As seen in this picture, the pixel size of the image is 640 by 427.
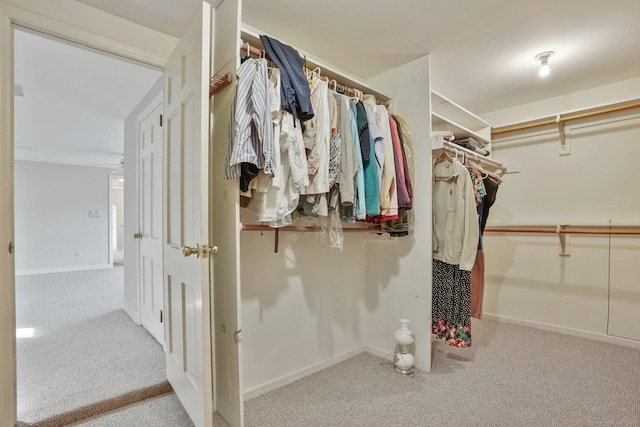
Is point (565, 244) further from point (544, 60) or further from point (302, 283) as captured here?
point (302, 283)

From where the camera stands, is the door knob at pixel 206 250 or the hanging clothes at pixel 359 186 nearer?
the door knob at pixel 206 250

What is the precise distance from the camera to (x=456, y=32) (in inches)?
75.7

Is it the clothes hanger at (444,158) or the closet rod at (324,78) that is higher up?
the closet rod at (324,78)

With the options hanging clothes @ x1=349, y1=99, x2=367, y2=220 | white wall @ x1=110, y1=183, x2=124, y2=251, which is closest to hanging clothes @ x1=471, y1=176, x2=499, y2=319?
hanging clothes @ x1=349, y1=99, x2=367, y2=220

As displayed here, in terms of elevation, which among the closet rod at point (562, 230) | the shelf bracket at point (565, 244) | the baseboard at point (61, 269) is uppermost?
the closet rod at point (562, 230)

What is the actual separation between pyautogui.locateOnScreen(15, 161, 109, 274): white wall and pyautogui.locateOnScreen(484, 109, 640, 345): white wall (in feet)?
23.0

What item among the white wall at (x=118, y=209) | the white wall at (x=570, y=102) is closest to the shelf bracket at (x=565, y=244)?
the white wall at (x=570, y=102)

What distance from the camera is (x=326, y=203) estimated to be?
64.6 inches

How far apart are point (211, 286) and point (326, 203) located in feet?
2.38

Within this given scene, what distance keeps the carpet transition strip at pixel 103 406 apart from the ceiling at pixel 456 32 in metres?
2.10

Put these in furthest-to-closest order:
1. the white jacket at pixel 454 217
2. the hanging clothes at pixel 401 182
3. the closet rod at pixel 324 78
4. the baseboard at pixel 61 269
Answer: the baseboard at pixel 61 269
the white jacket at pixel 454 217
the hanging clothes at pixel 401 182
the closet rod at pixel 324 78

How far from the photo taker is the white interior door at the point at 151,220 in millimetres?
2512

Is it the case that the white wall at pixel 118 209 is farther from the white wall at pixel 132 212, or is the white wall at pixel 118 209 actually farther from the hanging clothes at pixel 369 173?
the hanging clothes at pixel 369 173

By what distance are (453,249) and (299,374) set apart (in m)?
1.32
